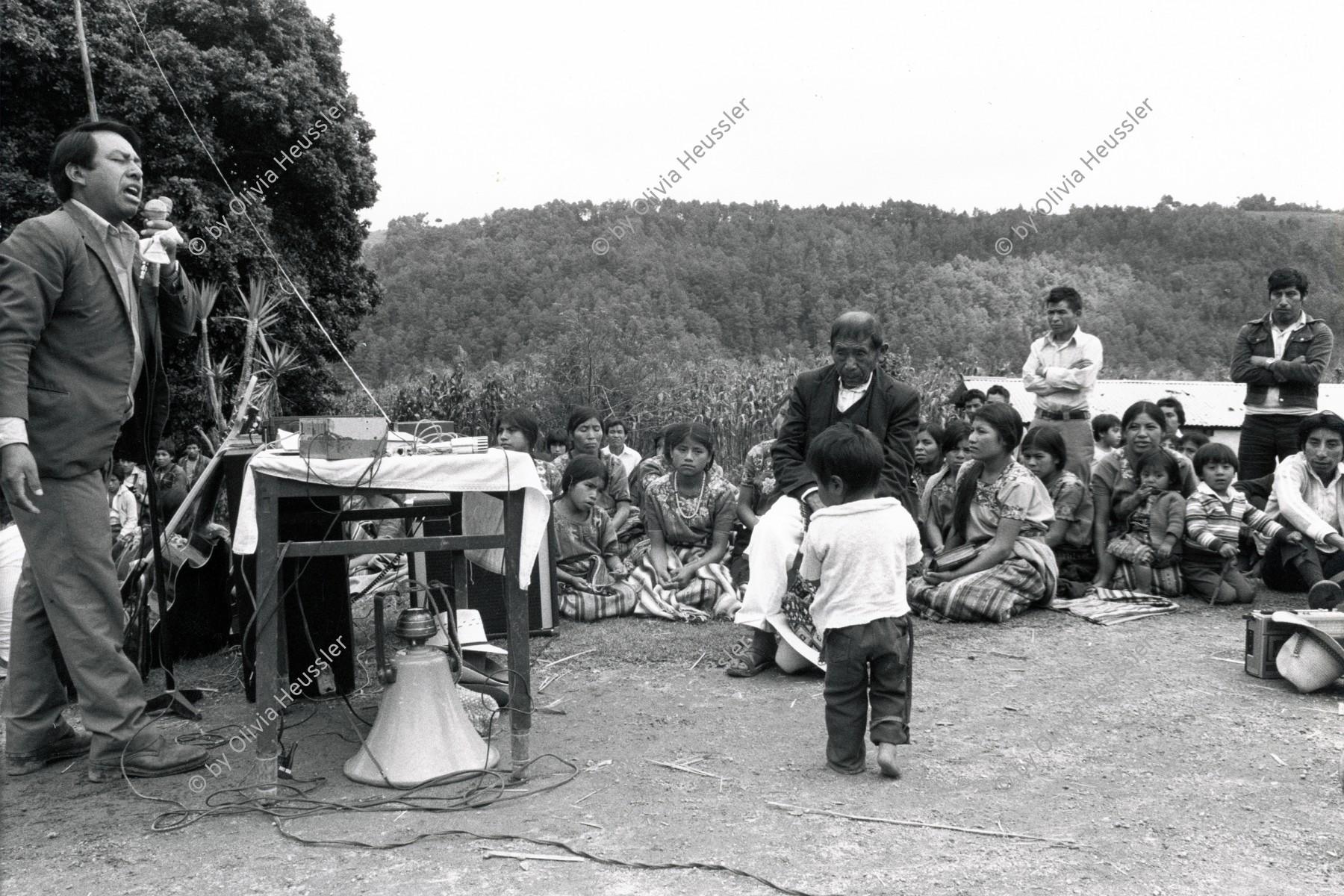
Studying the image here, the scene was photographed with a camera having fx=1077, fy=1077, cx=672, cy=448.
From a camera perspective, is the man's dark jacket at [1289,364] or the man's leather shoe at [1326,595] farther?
the man's dark jacket at [1289,364]

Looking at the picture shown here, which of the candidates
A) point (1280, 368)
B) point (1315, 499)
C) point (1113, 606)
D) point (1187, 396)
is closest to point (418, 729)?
point (1113, 606)

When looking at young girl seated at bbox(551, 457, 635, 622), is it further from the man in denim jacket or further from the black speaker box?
the man in denim jacket

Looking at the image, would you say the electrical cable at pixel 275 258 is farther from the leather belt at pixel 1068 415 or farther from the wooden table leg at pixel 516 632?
the leather belt at pixel 1068 415

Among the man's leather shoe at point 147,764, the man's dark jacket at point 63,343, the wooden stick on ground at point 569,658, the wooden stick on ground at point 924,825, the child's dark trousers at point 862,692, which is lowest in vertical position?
the wooden stick on ground at point 569,658

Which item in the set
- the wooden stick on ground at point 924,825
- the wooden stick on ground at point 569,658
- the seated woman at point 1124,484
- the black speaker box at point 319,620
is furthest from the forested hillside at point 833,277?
the wooden stick on ground at point 924,825

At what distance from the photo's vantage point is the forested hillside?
105 feet

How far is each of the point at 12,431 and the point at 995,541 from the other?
463 cm

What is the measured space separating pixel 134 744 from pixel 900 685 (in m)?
2.41

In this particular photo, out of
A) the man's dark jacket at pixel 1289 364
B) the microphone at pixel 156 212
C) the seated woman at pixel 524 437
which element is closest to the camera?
the microphone at pixel 156 212

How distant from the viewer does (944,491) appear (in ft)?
21.2

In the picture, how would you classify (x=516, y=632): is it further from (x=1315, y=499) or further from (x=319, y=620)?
(x=1315, y=499)

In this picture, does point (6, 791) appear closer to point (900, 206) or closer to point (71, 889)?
point (71, 889)

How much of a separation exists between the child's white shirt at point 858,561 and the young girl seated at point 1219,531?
134 inches

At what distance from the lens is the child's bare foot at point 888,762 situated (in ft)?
10.8
